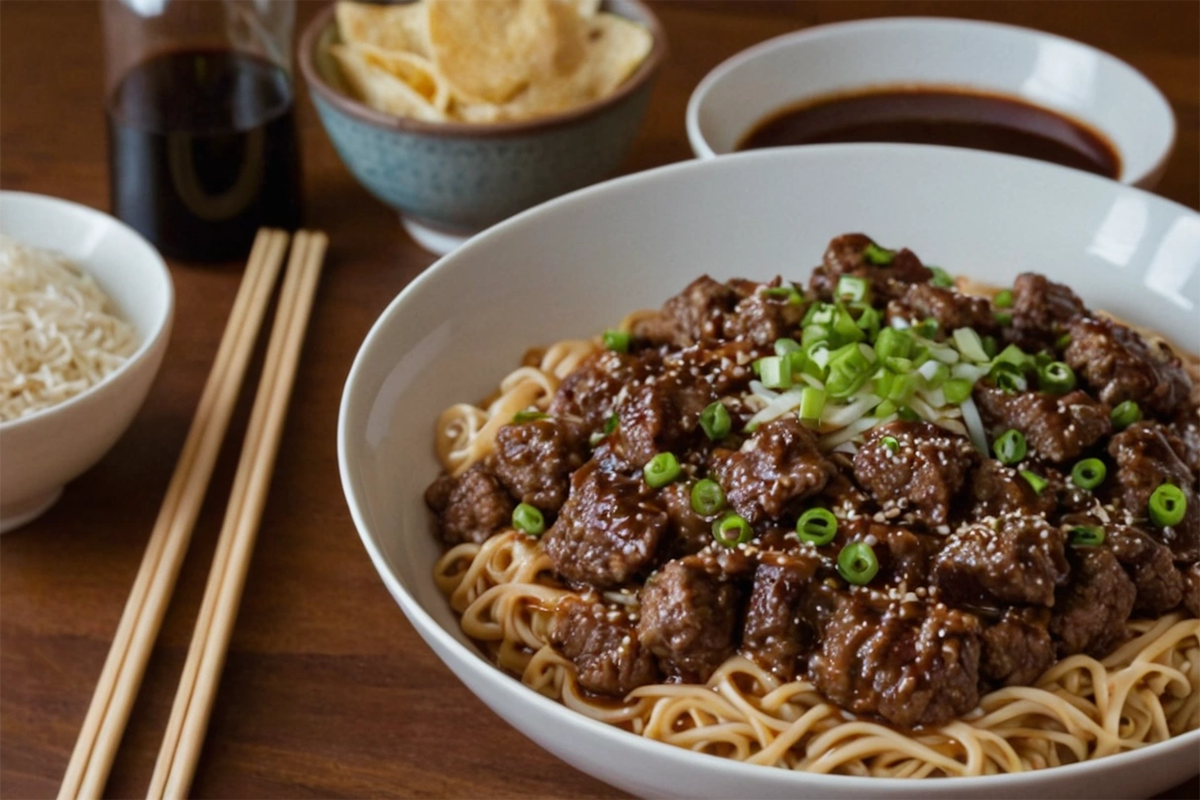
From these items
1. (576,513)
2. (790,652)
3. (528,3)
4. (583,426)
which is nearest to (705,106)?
(528,3)

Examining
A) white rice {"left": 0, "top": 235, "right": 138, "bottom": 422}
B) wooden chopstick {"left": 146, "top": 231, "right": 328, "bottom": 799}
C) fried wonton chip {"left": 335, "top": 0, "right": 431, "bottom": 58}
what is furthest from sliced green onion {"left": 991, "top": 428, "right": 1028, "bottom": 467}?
fried wonton chip {"left": 335, "top": 0, "right": 431, "bottom": 58}

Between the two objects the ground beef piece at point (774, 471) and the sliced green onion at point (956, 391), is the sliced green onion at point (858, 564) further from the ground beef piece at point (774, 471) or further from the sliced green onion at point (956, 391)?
the sliced green onion at point (956, 391)

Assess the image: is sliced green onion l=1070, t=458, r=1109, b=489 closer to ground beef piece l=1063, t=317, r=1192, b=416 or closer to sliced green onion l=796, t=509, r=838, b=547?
ground beef piece l=1063, t=317, r=1192, b=416

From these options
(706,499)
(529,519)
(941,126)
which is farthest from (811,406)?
(941,126)

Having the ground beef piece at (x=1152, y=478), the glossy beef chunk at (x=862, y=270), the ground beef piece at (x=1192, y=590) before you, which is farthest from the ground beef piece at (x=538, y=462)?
the ground beef piece at (x=1192, y=590)

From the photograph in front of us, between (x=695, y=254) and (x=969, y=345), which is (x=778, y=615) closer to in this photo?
(x=969, y=345)

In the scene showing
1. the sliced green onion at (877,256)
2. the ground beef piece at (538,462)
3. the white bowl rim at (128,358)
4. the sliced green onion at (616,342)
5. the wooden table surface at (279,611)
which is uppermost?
the sliced green onion at (877,256)
